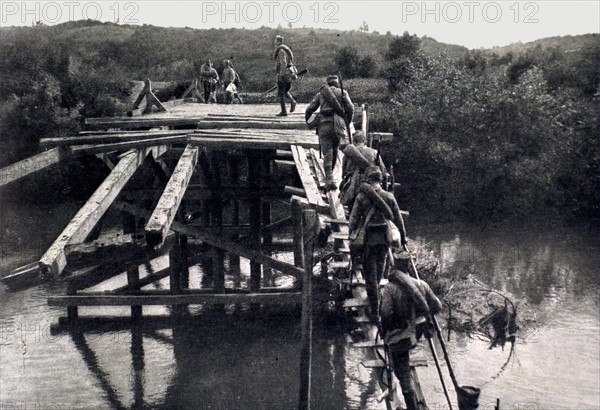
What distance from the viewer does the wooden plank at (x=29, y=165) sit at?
7823mm

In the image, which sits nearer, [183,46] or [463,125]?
[463,125]

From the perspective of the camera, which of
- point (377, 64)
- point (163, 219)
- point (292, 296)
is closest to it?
point (163, 219)

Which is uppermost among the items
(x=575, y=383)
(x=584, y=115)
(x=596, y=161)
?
(x=584, y=115)

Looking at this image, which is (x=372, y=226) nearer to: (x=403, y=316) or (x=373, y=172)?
(x=373, y=172)

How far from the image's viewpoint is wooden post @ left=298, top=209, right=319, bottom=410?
262 inches

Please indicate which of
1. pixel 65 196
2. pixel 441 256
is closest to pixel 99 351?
pixel 441 256

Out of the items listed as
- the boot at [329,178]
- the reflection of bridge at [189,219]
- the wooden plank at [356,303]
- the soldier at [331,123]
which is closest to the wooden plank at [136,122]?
the reflection of bridge at [189,219]

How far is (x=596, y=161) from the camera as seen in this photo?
2150 cm

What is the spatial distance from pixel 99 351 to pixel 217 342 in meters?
2.15

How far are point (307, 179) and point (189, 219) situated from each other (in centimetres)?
684

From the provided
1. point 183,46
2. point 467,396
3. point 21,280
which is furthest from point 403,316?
point 183,46

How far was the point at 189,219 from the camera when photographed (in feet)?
47.8

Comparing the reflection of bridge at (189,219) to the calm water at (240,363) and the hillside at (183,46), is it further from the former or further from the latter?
the hillside at (183,46)

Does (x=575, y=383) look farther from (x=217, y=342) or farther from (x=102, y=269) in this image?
(x=102, y=269)
